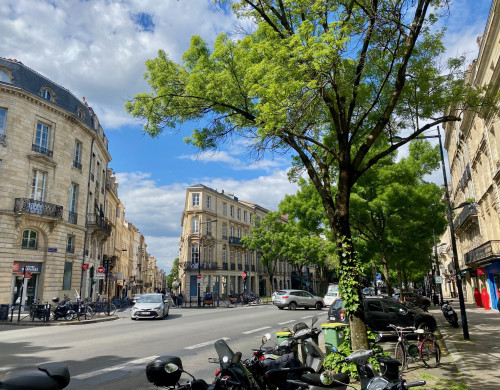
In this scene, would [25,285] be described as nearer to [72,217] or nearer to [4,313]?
[4,313]

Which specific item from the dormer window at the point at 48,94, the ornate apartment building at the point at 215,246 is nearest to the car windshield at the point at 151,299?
the dormer window at the point at 48,94

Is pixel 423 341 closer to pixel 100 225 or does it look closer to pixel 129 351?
pixel 129 351

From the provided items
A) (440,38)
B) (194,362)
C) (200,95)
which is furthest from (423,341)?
(200,95)

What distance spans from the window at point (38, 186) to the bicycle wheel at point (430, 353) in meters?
25.9

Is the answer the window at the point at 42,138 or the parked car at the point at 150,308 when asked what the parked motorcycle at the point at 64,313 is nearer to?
the parked car at the point at 150,308

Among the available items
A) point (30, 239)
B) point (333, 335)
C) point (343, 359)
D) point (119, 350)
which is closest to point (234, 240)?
point (30, 239)

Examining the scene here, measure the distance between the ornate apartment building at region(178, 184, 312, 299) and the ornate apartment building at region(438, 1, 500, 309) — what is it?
26619 millimetres

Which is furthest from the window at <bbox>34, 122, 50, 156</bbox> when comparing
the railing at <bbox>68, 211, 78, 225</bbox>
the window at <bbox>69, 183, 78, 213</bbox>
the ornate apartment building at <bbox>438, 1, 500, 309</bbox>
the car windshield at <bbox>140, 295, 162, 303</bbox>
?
the ornate apartment building at <bbox>438, 1, 500, 309</bbox>

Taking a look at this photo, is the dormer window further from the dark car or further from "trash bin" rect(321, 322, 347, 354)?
"trash bin" rect(321, 322, 347, 354)

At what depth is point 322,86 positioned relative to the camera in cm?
682

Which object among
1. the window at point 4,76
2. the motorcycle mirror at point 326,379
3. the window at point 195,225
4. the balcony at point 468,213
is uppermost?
the window at point 4,76

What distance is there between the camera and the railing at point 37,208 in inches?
945

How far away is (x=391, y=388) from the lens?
3338mm

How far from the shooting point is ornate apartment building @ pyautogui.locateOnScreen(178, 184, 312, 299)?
49.7m
